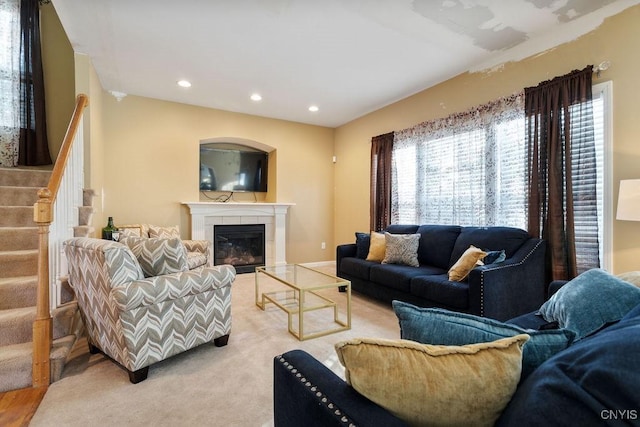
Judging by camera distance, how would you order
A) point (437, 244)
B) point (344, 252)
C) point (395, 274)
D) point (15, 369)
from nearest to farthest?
point (15, 369), point (395, 274), point (437, 244), point (344, 252)

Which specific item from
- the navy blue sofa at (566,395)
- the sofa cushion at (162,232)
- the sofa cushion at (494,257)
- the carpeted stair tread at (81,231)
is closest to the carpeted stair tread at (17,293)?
the carpeted stair tread at (81,231)

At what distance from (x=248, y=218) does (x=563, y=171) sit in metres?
4.20

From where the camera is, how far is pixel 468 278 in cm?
255

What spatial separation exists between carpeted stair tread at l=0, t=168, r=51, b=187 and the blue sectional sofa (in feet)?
12.4

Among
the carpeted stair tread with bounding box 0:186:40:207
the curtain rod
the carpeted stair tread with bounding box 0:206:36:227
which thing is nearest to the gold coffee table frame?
the carpeted stair tread with bounding box 0:206:36:227

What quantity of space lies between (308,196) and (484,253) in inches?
139

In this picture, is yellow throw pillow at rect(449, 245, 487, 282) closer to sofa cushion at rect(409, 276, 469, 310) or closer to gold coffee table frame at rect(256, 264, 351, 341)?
sofa cushion at rect(409, 276, 469, 310)

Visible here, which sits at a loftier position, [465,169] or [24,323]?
[465,169]

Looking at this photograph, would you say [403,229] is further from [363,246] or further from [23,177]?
[23,177]

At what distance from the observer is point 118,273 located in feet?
6.06

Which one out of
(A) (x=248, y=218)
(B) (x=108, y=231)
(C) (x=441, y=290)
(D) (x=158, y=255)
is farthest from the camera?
(A) (x=248, y=218)

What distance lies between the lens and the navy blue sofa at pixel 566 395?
51 cm

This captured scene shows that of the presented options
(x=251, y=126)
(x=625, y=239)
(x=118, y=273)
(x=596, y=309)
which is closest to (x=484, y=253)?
(x=625, y=239)

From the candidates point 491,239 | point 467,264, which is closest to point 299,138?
point 491,239
